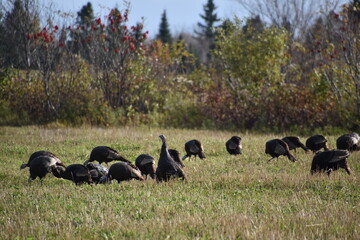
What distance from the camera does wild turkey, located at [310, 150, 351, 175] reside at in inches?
322

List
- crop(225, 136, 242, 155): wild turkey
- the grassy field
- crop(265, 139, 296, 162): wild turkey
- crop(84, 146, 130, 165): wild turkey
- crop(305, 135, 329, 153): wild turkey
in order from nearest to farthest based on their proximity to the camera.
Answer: the grassy field < crop(84, 146, 130, 165): wild turkey < crop(265, 139, 296, 162): wild turkey < crop(305, 135, 329, 153): wild turkey < crop(225, 136, 242, 155): wild turkey

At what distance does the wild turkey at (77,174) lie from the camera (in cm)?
773

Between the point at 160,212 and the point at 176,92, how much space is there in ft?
48.7

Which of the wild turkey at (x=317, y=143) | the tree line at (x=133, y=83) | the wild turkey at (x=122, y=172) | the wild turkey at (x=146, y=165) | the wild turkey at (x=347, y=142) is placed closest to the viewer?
the wild turkey at (x=122, y=172)

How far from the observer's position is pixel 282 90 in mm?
17453

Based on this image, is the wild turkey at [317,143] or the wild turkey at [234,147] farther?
the wild turkey at [234,147]

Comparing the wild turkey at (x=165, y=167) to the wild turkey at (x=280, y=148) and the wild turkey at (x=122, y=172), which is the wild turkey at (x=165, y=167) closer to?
the wild turkey at (x=122, y=172)

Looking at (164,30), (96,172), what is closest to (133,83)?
(96,172)

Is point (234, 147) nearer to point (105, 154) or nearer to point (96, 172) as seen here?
point (105, 154)

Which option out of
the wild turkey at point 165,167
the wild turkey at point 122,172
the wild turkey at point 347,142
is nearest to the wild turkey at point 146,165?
the wild turkey at point 122,172

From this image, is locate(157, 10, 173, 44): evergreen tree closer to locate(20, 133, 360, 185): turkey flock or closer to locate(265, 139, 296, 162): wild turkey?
locate(265, 139, 296, 162): wild turkey

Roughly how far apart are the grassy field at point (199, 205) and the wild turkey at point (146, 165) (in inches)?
23.4

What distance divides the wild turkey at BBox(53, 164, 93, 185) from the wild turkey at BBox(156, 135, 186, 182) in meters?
1.22

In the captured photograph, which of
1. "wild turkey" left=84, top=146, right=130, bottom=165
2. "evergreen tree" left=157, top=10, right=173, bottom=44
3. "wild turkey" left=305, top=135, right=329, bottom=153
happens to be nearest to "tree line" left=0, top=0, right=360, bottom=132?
"wild turkey" left=305, top=135, right=329, bottom=153
